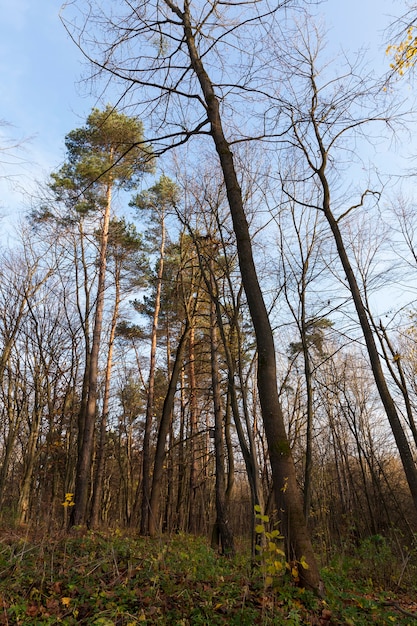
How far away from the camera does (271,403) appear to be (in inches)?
146

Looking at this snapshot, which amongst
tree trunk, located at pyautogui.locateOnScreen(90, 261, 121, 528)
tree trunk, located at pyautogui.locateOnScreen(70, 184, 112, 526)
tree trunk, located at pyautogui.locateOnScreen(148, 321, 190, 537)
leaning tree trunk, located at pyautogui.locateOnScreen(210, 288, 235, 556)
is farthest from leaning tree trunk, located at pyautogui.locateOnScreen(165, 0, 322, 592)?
tree trunk, located at pyautogui.locateOnScreen(90, 261, 121, 528)

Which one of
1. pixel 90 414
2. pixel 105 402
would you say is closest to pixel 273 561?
pixel 90 414

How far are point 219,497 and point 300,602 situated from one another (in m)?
6.12

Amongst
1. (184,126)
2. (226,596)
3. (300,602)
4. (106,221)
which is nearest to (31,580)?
(226,596)

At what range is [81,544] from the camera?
487 cm

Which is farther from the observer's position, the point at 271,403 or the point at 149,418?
the point at 149,418

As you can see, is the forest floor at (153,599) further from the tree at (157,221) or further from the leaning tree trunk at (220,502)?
the tree at (157,221)

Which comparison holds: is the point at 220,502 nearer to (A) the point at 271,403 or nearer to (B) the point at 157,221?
(A) the point at 271,403

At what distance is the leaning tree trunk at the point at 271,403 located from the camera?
3230 mm

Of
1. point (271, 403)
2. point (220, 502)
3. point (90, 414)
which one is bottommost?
point (220, 502)

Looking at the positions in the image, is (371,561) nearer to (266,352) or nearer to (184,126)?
(266,352)

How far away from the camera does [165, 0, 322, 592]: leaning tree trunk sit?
323cm

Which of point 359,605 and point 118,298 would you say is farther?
point 118,298

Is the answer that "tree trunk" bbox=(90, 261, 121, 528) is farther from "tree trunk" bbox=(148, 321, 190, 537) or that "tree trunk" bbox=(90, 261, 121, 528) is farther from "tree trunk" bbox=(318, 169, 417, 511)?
"tree trunk" bbox=(318, 169, 417, 511)
